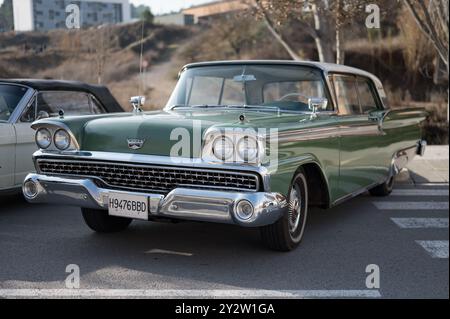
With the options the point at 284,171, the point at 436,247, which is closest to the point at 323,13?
the point at 436,247

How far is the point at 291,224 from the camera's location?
4.71m

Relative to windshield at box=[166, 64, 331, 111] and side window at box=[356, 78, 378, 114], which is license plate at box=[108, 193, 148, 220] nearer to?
windshield at box=[166, 64, 331, 111]

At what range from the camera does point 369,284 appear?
3.96 meters

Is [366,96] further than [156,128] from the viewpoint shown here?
Yes

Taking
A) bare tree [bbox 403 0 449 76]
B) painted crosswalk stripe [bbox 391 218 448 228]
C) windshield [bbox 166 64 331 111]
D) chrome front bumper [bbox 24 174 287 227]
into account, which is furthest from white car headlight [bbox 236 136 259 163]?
bare tree [bbox 403 0 449 76]

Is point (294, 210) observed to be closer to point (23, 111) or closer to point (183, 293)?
point (183, 293)

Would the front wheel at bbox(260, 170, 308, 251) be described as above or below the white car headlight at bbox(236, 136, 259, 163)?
below

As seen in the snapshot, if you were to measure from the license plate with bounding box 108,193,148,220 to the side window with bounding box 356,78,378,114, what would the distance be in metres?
3.08

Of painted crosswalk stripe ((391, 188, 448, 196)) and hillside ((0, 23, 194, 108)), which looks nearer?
painted crosswalk stripe ((391, 188, 448, 196))

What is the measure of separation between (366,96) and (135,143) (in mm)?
3387

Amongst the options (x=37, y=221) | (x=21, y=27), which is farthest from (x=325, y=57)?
(x=37, y=221)

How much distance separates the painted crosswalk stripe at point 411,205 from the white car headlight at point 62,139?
3.76 meters

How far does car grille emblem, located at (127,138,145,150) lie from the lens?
170 inches

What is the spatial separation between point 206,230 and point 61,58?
9643 millimetres
